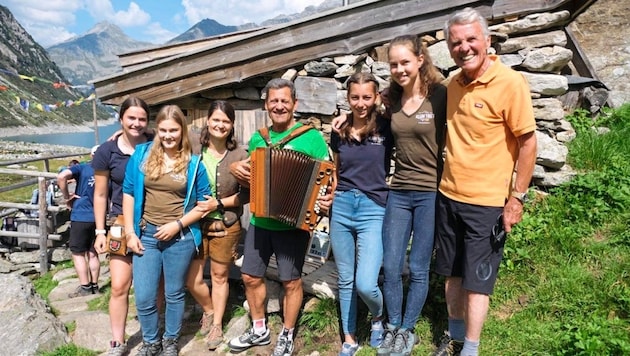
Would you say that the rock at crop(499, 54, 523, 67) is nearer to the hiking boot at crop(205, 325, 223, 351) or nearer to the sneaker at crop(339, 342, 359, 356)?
the sneaker at crop(339, 342, 359, 356)

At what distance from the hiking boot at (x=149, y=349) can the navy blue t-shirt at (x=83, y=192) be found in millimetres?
2538

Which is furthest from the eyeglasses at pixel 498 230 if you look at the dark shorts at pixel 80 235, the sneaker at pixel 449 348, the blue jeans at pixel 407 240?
the dark shorts at pixel 80 235

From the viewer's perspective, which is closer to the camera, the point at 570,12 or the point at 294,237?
the point at 294,237

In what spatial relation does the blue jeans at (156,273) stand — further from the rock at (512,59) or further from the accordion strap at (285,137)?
the rock at (512,59)

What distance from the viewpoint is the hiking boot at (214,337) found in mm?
3816

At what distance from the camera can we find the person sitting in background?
5.21 metres

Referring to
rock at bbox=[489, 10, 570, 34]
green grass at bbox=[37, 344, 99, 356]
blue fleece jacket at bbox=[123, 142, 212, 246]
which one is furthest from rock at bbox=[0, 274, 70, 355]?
rock at bbox=[489, 10, 570, 34]

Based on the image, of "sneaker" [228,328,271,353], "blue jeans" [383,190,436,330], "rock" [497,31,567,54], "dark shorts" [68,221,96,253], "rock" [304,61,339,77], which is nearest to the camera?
"blue jeans" [383,190,436,330]

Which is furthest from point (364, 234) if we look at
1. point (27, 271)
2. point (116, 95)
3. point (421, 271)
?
point (27, 271)

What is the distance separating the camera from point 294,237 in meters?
3.31

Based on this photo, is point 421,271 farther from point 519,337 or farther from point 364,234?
point 519,337

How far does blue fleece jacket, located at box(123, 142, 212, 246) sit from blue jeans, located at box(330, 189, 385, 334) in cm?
113

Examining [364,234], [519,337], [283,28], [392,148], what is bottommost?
[519,337]

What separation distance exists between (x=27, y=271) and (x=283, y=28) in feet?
19.7
